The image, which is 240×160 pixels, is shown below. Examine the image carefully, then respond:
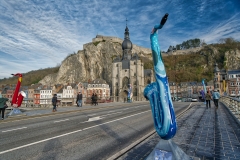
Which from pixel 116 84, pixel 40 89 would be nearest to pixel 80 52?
pixel 40 89

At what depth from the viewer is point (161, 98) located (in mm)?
3533

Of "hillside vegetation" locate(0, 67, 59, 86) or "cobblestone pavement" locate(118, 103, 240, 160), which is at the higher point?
"hillside vegetation" locate(0, 67, 59, 86)

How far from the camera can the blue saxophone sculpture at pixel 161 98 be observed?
11.1 ft

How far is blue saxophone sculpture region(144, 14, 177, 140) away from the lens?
3.40 m

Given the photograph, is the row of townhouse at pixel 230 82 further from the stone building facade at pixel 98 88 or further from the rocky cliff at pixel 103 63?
the stone building facade at pixel 98 88

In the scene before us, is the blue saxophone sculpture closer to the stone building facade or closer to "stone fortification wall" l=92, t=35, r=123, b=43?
the stone building facade

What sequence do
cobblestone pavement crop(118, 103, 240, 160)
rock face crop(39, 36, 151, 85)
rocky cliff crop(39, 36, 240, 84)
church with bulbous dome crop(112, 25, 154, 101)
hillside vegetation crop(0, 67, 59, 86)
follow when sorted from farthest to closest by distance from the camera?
hillside vegetation crop(0, 67, 59, 86) → rocky cliff crop(39, 36, 240, 84) → rock face crop(39, 36, 151, 85) → church with bulbous dome crop(112, 25, 154, 101) → cobblestone pavement crop(118, 103, 240, 160)

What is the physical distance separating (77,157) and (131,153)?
1548mm

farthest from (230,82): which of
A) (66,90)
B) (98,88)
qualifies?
(66,90)

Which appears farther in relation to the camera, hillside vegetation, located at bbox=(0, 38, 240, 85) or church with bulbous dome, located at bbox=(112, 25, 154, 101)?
hillside vegetation, located at bbox=(0, 38, 240, 85)

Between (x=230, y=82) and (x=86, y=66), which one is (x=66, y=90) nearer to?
(x=86, y=66)

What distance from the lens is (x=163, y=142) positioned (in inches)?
138

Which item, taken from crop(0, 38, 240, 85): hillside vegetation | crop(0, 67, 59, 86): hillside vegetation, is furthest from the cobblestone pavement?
crop(0, 67, 59, 86): hillside vegetation

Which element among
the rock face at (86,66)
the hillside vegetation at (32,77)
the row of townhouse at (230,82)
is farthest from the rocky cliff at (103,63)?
the row of townhouse at (230,82)
